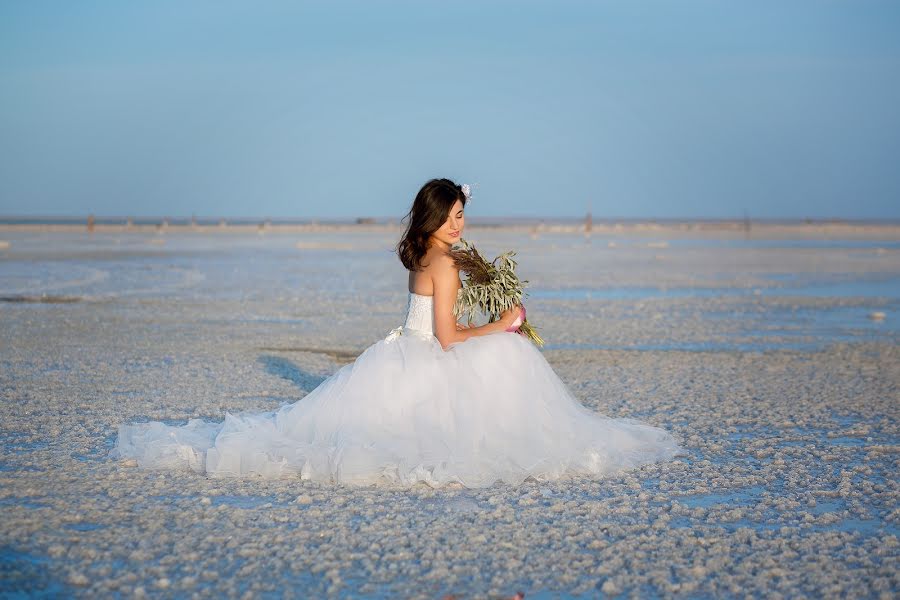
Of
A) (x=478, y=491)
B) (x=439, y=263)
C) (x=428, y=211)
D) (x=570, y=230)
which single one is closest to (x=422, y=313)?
(x=439, y=263)

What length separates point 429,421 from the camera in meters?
6.66

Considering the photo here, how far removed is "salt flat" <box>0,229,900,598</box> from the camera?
4.66 metres

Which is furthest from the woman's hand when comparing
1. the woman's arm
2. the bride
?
the woman's arm

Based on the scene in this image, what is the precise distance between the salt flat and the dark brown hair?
176 centimetres

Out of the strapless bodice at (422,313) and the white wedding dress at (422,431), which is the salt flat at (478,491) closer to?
the white wedding dress at (422,431)

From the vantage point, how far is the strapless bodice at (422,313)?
699 cm

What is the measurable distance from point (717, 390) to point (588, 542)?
5.44 metres

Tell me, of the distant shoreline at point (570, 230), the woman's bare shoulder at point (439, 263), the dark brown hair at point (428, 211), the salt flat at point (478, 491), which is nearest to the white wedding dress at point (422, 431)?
the salt flat at point (478, 491)

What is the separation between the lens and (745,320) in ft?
55.4

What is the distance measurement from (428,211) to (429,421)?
1.48 meters

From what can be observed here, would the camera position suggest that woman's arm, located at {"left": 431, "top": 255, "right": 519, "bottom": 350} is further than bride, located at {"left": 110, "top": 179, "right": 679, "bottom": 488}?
Yes

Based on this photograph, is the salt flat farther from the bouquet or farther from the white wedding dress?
the bouquet

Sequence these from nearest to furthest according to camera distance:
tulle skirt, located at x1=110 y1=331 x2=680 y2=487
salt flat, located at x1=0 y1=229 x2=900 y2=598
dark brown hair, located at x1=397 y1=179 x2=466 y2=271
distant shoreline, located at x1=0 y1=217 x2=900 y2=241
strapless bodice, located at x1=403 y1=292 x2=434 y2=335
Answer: salt flat, located at x1=0 y1=229 x2=900 y2=598 < tulle skirt, located at x1=110 y1=331 x2=680 y2=487 < dark brown hair, located at x1=397 y1=179 x2=466 y2=271 < strapless bodice, located at x1=403 y1=292 x2=434 y2=335 < distant shoreline, located at x1=0 y1=217 x2=900 y2=241

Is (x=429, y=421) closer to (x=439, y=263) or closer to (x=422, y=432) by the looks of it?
(x=422, y=432)
